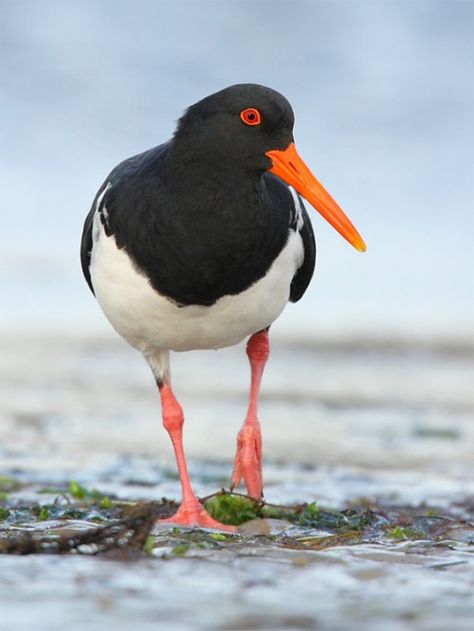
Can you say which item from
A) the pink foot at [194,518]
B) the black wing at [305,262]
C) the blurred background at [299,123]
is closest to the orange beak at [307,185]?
the black wing at [305,262]

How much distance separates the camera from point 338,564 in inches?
145

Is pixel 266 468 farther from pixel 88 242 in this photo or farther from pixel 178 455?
pixel 88 242

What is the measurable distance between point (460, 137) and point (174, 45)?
4472mm

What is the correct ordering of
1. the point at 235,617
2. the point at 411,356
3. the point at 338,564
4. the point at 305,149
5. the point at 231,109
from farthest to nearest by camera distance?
the point at 305,149 → the point at 411,356 → the point at 231,109 → the point at 338,564 → the point at 235,617

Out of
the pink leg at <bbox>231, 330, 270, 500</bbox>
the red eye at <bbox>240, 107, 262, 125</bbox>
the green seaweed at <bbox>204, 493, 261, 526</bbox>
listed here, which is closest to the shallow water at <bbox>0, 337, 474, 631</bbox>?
the green seaweed at <bbox>204, 493, 261, 526</bbox>

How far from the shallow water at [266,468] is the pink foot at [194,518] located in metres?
0.28

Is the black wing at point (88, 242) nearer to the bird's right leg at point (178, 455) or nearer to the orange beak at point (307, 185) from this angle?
the bird's right leg at point (178, 455)

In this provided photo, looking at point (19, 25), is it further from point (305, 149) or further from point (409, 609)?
point (409, 609)

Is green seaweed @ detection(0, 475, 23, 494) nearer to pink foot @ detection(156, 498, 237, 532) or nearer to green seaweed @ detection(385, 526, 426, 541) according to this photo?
pink foot @ detection(156, 498, 237, 532)

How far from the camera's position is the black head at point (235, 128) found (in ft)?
16.7

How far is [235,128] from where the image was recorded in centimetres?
507

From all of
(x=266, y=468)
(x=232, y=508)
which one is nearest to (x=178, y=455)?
(x=232, y=508)

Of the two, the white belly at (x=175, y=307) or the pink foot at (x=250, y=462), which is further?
the pink foot at (x=250, y=462)

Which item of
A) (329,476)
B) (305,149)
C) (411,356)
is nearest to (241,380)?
(411,356)
